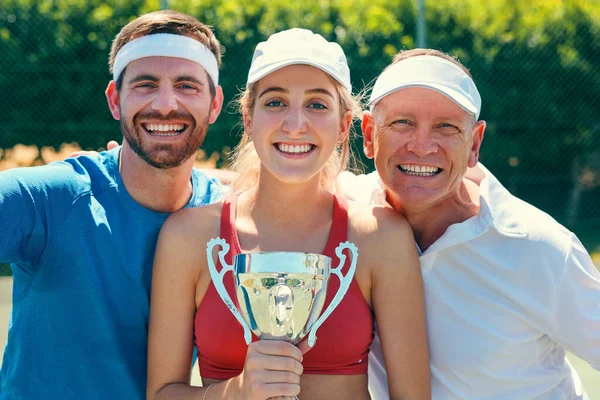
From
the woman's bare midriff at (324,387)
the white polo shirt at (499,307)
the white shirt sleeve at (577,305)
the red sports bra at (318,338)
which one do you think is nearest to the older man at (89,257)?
the red sports bra at (318,338)

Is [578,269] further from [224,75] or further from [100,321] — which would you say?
[224,75]

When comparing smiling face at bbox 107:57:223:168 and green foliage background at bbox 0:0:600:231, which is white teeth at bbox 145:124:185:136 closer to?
smiling face at bbox 107:57:223:168

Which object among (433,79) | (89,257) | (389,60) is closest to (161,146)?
(89,257)

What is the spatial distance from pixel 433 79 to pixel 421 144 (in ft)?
0.75

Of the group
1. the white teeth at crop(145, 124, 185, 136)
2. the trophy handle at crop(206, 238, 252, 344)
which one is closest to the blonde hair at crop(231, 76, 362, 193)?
the white teeth at crop(145, 124, 185, 136)

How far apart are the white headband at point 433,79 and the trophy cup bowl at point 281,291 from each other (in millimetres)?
707

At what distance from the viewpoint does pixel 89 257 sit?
278 cm

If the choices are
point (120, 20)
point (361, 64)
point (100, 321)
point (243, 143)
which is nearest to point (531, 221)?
point (243, 143)

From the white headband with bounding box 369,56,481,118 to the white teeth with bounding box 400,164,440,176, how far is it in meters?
0.24

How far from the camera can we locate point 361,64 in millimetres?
9828

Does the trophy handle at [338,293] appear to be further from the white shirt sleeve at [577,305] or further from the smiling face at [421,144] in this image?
the white shirt sleeve at [577,305]

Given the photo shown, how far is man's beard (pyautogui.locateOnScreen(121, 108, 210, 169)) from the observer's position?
2.95 meters

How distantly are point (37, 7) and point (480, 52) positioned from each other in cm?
529

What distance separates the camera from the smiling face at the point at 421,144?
2.89 metres
